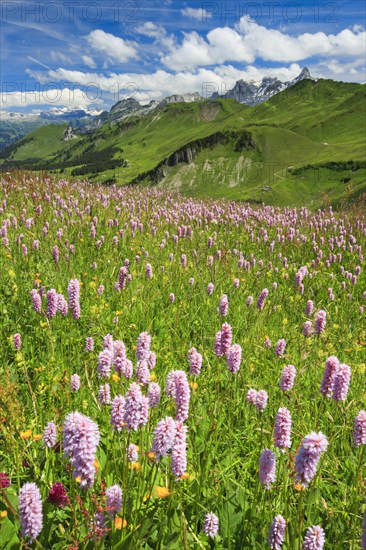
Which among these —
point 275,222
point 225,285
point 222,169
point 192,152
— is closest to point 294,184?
point 222,169

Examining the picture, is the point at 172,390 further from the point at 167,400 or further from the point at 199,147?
the point at 199,147

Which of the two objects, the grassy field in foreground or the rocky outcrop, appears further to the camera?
the rocky outcrop

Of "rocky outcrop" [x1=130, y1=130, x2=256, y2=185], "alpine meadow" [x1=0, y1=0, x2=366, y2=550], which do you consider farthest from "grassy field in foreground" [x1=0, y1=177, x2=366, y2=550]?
"rocky outcrop" [x1=130, y1=130, x2=256, y2=185]

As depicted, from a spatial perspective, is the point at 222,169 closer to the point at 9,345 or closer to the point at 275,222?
the point at 275,222

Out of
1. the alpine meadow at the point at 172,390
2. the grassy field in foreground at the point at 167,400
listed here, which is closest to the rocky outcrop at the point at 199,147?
the alpine meadow at the point at 172,390

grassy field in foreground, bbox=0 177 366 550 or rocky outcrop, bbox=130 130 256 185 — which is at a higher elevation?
rocky outcrop, bbox=130 130 256 185

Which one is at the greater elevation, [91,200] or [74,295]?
[91,200]

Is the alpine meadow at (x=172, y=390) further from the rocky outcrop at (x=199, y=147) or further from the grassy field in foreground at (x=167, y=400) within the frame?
the rocky outcrop at (x=199, y=147)

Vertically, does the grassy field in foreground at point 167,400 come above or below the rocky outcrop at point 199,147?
below

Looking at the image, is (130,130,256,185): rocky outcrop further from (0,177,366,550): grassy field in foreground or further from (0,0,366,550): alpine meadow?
(0,177,366,550): grassy field in foreground

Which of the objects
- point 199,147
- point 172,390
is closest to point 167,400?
point 172,390

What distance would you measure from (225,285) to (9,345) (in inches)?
181

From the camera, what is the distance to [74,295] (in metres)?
4.10

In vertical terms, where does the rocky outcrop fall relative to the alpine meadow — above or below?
above
